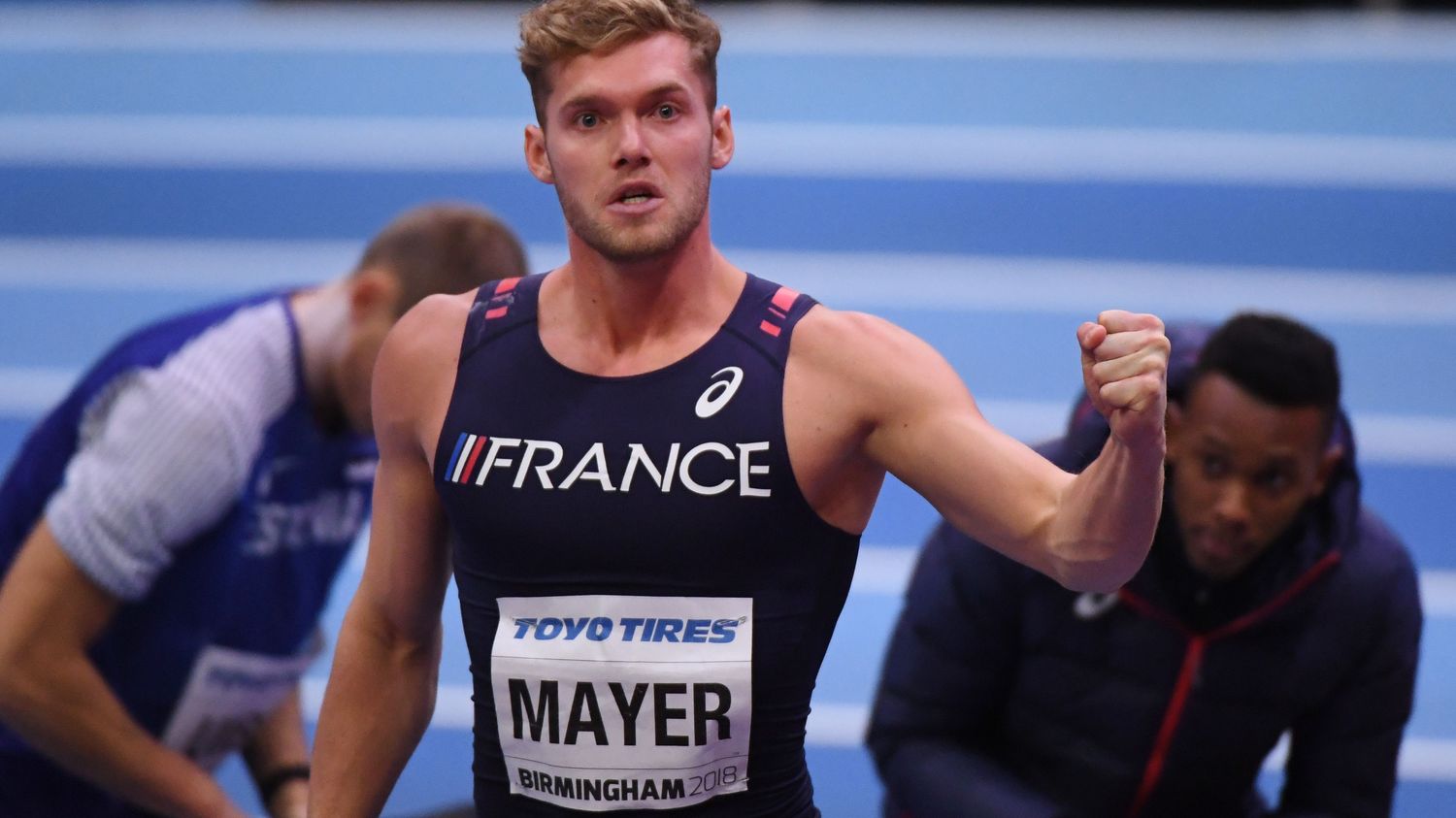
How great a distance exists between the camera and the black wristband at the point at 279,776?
3.14 m

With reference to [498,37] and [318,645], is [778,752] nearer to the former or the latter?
[318,645]

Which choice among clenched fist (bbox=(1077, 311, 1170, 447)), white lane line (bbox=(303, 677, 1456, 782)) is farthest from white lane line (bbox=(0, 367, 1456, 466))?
clenched fist (bbox=(1077, 311, 1170, 447))

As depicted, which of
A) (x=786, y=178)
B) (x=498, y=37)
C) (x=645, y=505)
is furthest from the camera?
(x=498, y=37)

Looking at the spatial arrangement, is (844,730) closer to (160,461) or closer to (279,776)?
(279,776)

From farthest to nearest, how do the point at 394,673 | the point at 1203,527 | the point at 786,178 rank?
the point at 786,178 < the point at 1203,527 < the point at 394,673

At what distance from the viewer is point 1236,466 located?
2855 millimetres

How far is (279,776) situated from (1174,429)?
1.52 meters

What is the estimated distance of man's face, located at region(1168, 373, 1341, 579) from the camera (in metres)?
2.85

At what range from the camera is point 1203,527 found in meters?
2.87

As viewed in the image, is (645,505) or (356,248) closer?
(645,505)

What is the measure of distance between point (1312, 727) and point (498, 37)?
6.78m

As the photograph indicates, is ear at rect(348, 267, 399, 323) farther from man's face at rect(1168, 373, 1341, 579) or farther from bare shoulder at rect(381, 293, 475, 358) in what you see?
man's face at rect(1168, 373, 1341, 579)

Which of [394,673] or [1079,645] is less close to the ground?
[394,673]

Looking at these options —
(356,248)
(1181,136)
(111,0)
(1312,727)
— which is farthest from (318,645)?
(111,0)
